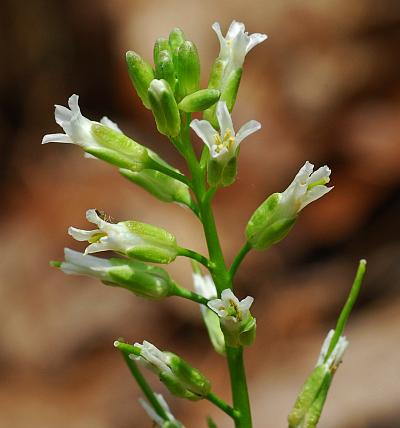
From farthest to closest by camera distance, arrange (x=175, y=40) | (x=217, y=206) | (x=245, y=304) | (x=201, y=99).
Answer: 1. (x=217, y=206)
2. (x=175, y=40)
3. (x=201, y=99)
4. (x=245, y=304)

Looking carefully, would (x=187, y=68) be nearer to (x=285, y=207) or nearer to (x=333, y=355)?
(x=285, y=207)

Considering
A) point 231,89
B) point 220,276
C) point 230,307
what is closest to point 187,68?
point 231,89

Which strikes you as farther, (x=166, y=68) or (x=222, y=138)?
(x=166, y=68)

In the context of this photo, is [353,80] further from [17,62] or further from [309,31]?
[17,62]

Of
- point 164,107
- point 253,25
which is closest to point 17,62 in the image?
point 253,25

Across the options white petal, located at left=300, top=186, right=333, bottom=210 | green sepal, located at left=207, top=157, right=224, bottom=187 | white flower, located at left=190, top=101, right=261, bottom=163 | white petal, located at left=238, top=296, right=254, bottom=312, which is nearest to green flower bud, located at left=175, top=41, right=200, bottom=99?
white flower, located at left=190, top=101, right=261, bottom=163

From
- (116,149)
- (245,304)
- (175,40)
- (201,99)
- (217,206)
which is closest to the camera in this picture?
(245,304)

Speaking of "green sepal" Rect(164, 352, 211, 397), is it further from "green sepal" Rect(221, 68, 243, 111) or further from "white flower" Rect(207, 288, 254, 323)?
"green sepal" Rect(221, 68, 243, 111)
